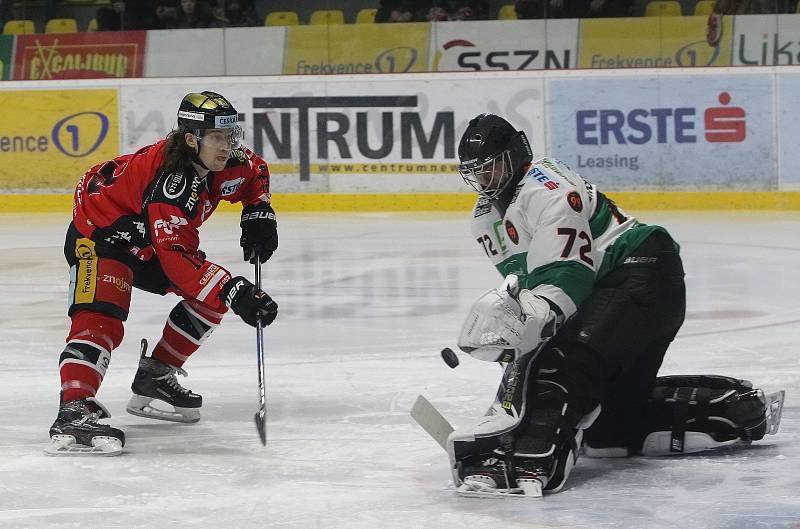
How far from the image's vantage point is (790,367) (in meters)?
5.01

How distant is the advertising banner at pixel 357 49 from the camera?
11281 mm

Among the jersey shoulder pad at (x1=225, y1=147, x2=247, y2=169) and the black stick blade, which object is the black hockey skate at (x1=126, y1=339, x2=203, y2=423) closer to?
the black stick blade

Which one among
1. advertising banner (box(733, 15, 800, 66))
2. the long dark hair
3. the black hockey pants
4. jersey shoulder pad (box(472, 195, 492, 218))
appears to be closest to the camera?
the black hockey pants

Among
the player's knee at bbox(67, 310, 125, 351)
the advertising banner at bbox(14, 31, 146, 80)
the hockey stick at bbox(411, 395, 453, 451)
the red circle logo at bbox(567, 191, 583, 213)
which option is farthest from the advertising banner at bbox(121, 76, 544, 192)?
the red circle logo at bbox(567, 191, 583, 213)

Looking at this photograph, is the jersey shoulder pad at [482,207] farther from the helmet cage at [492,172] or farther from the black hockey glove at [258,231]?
the black hockey glove at [258,231]

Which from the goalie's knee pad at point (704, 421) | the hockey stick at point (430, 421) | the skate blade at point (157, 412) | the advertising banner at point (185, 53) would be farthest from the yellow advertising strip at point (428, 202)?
the hockey stick at point (430, 421)

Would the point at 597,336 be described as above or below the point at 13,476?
above

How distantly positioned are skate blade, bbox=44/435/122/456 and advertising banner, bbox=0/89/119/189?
A: 7.59 meters

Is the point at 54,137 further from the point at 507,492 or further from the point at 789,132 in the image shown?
the point at 507,492

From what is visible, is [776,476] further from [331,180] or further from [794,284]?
[331,180]

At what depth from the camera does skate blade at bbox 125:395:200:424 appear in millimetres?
4422

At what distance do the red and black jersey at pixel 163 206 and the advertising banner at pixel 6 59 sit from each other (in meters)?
7.64

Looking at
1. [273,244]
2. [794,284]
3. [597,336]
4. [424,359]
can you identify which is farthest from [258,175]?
[794,284]

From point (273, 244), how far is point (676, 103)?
22.1 feet
